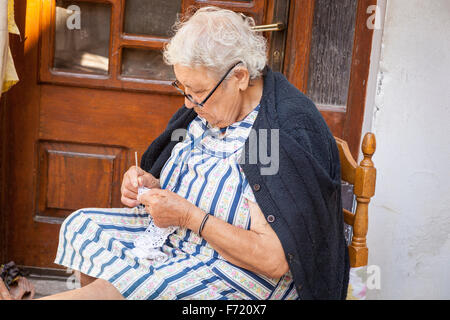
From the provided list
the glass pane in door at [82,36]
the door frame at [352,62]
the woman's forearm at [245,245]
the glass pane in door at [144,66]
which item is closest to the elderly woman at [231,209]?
the woman's forearm at [245,245]

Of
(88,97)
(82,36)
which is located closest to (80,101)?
(88,97)

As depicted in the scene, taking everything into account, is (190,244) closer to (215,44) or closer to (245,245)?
(245,245)

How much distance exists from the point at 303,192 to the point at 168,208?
0.39 metres

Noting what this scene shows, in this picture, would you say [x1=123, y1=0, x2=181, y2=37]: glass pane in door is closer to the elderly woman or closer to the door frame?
the door frame

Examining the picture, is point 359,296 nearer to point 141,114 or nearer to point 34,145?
point 141,114

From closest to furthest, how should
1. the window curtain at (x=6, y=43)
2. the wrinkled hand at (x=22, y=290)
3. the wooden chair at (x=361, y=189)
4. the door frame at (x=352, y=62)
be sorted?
the wooden chair at (x=361, y=189) < the window curtain at (x=6, y=43) < the door frame at (x=352, y=62) < the wrinkled hand at (x=22, y=290)

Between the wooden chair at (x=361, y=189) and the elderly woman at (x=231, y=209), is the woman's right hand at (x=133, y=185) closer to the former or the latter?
the elderly woman at (x=231, y=209)

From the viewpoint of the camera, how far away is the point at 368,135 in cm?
166

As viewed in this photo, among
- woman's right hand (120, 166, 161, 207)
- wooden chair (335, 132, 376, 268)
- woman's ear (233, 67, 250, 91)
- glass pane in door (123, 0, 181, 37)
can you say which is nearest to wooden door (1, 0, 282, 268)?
glass pane in door (123, 0, 181, 37)

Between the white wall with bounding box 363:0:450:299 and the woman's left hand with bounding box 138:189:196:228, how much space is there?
1127 millimetres

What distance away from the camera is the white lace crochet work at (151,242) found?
1.59m

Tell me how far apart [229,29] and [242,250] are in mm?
669

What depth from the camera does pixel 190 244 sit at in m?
1.65

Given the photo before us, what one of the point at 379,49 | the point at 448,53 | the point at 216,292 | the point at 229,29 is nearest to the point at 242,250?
the point at 216,292
